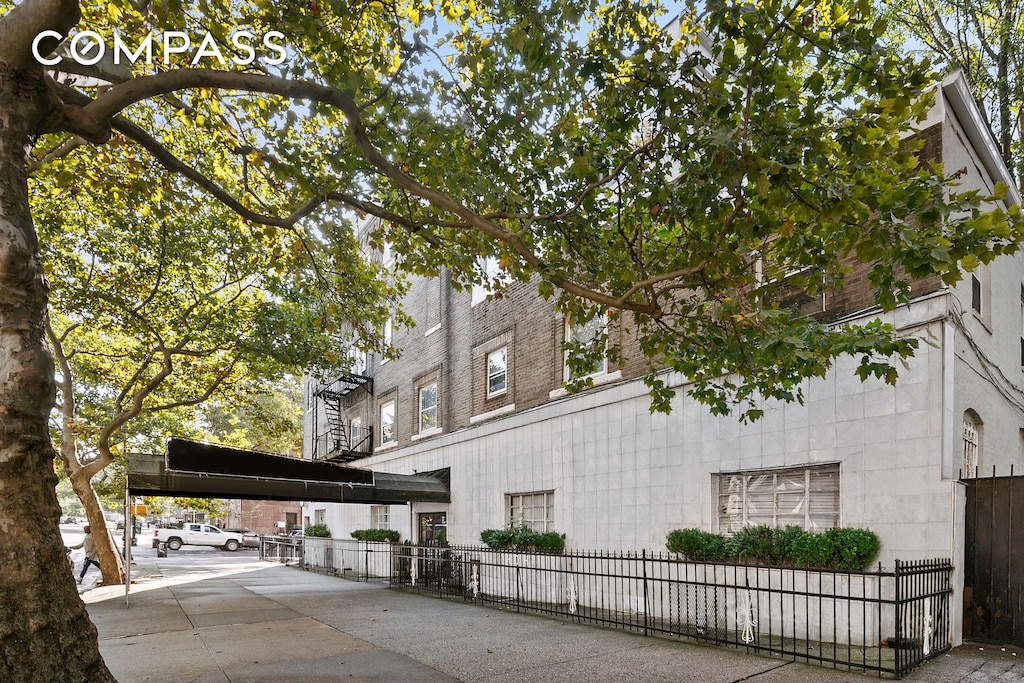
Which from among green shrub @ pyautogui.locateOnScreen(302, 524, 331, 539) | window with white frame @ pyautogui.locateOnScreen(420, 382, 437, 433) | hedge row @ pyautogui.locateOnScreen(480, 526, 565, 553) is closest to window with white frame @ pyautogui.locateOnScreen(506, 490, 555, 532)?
hedge row @ pyautogui.locateOnScreen(480, 526, 565, 553)

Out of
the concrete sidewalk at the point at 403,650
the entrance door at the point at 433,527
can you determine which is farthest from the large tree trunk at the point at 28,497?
the entrance door at the point at 433,527

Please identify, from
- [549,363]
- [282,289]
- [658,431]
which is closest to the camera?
[658,431]

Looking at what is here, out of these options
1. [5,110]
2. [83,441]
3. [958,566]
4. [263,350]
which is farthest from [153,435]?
[958,566]

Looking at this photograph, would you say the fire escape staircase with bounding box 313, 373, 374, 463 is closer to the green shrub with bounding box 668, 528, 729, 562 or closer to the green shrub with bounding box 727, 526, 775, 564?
the green shrub with bounding box 668, 528, 729, 562

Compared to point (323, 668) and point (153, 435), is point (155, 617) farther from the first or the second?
point (153, 435)

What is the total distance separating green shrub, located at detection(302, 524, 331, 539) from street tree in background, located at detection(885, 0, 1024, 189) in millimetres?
26988

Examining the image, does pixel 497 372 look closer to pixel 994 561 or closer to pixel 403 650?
pixel 403 650

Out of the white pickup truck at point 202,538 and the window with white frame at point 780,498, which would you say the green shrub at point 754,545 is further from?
the white pickup truck at point 202,538

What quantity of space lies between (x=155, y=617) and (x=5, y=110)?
11.0 metres

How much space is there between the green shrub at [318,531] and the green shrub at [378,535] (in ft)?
15.3

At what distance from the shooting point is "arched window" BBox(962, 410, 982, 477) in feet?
32.1

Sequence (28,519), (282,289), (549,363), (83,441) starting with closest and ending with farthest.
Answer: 1. (28,519)
2. (549,363)
3. (282,289)
4. (83,441)

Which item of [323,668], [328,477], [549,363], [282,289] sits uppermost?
[282,289]

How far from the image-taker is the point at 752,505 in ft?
34.6
